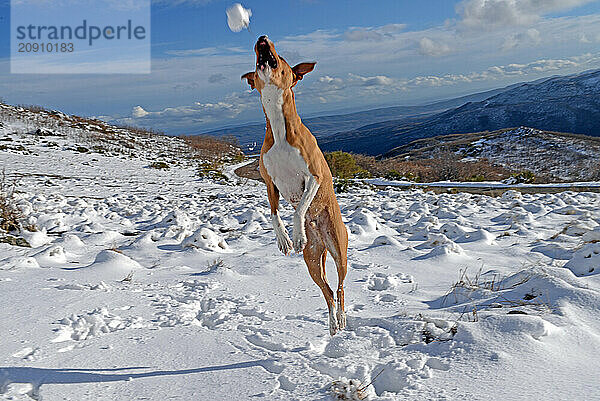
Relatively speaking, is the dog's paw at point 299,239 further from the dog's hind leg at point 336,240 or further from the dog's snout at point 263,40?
the dog's snout at point 263,40

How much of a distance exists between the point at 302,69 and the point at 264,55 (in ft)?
0.92

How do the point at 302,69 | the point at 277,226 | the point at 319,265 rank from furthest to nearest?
the point at 319,265 → the point at 277,226 → the point at 302,69

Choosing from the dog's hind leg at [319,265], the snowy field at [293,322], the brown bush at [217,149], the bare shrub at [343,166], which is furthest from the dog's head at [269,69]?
the brown bush at [217,149]

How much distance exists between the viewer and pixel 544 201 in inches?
336

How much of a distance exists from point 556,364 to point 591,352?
27 cm

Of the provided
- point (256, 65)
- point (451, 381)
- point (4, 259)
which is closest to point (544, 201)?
point (451, 381)

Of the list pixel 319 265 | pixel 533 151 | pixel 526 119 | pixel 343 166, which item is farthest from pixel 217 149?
pixel 526 119

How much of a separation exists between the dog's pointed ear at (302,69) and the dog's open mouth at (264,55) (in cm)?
22

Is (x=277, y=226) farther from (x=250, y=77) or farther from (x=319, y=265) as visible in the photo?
(x=250, y=77)

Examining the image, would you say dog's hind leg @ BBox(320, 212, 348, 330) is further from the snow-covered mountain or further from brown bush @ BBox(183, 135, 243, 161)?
brown bush @ BBox(183, 135, 243, 161)

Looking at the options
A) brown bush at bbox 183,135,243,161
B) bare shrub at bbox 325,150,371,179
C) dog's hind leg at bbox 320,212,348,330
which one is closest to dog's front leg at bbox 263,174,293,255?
dog's hind leg at bbox 320,212,348,330

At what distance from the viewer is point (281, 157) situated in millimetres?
1973

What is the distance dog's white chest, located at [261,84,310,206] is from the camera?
6.31ft

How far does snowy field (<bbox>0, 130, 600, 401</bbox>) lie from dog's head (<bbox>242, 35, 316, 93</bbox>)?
4.94ft
